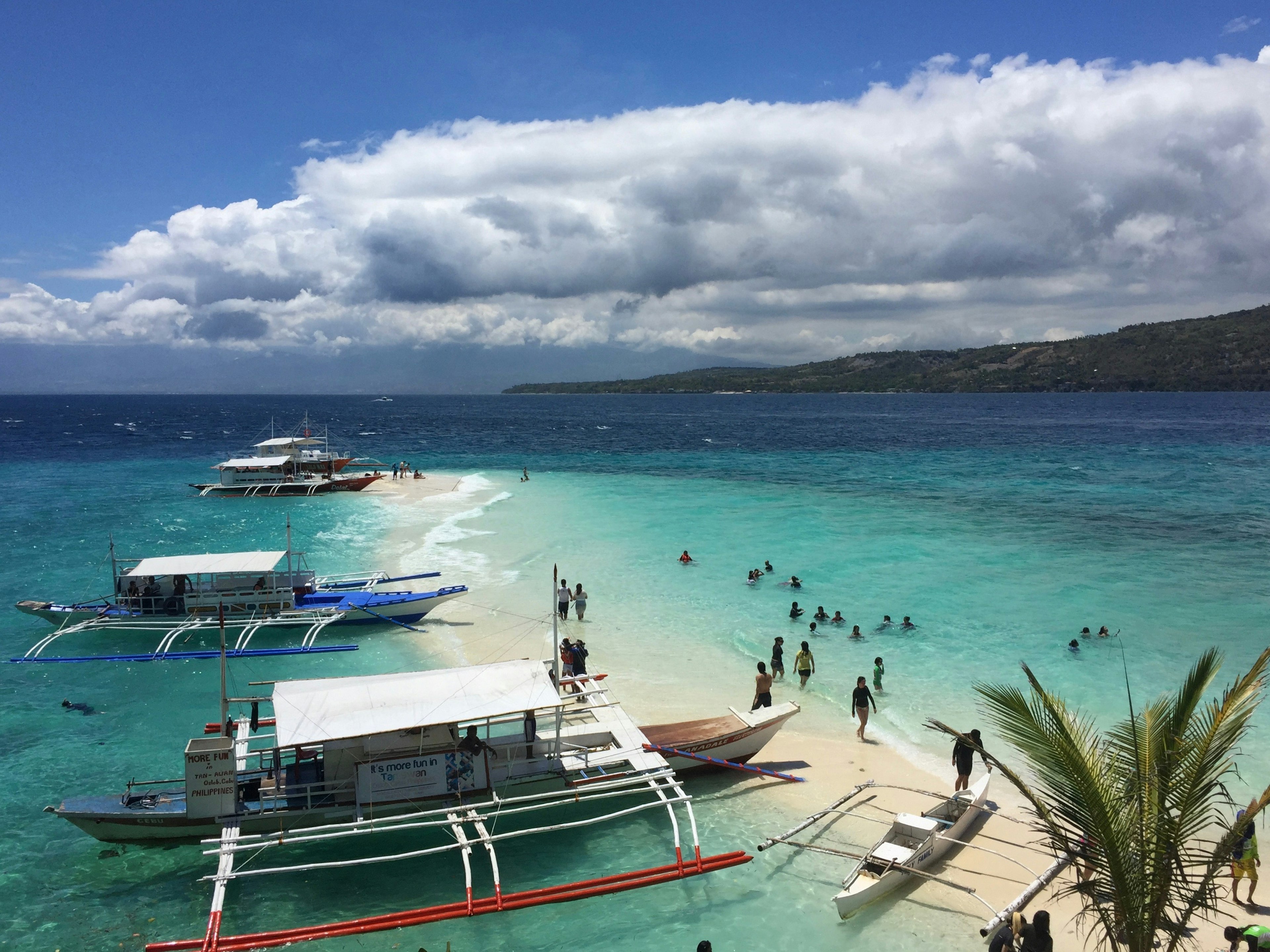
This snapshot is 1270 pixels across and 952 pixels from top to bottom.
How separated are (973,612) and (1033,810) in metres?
14.6

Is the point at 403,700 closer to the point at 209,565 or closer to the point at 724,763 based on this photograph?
the point at 724,763

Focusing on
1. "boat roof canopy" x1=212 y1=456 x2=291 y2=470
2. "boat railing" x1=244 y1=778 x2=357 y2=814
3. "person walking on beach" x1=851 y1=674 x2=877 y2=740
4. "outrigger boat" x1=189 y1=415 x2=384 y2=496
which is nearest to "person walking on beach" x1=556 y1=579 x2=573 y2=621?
"person walking on beach" x1=851 y1=674 x2=877 y2=740

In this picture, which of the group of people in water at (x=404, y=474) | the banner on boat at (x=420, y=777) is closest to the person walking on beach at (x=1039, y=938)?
the banner on boat at (x=420, y=777)

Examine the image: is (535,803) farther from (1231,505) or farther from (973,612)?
(1231,505)

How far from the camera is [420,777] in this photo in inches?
606

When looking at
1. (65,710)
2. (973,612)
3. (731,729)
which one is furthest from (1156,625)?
(65,710)

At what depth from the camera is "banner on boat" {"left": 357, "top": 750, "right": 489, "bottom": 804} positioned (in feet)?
49.7

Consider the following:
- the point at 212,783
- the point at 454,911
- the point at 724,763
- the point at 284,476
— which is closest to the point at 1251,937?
the point at 724,763

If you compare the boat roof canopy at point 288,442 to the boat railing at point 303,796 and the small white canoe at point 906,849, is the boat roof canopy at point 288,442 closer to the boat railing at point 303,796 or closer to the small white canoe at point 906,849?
the boat railing at point 303,796

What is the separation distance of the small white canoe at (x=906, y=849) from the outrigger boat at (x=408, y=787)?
81.5 inches

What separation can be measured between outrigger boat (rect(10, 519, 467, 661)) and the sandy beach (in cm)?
210

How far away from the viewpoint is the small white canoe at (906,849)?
1341 centimetres

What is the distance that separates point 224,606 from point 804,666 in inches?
784

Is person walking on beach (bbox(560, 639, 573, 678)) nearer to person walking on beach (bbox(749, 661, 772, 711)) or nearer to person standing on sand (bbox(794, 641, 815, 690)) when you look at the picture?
person walking on beach (bbox(749, 661, 772, 711))
